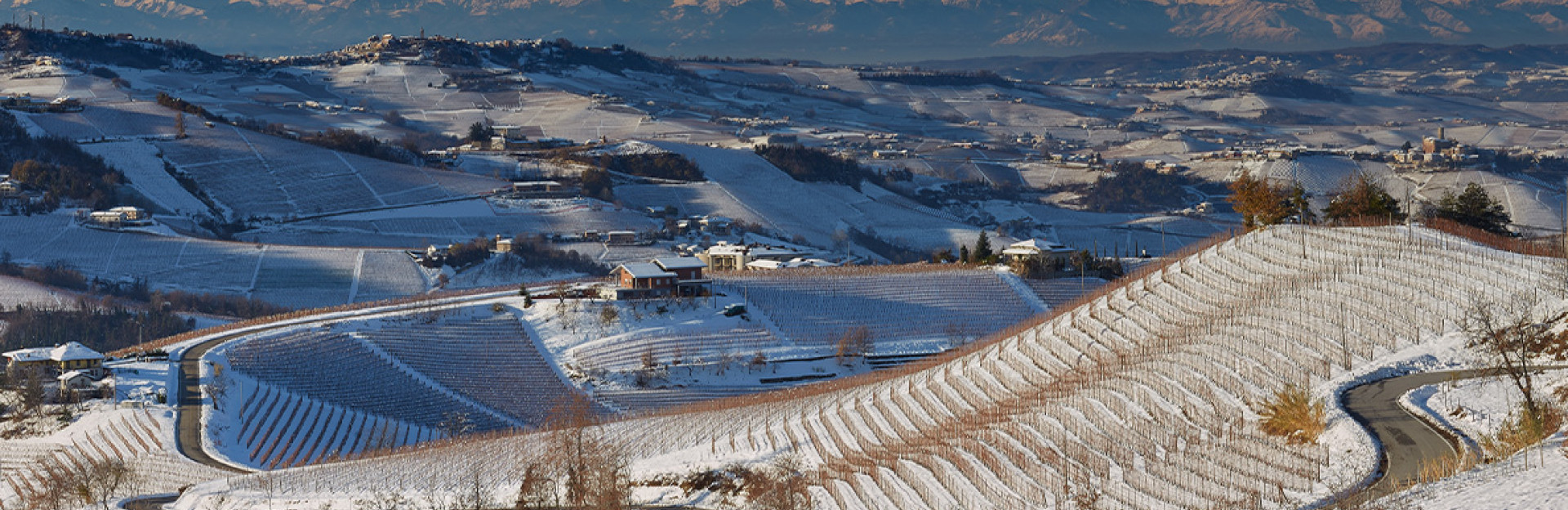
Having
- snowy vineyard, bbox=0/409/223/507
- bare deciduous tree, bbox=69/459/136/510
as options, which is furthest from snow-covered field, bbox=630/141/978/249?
bare deciduous tree, bbox=69/459/136/510

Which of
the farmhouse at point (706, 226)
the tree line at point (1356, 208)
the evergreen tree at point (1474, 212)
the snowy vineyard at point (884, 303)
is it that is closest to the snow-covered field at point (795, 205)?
the farmhouse at point (706, 226)

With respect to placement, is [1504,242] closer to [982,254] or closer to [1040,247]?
[1040,247]

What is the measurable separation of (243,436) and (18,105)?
364 feet

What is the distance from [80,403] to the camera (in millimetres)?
53844

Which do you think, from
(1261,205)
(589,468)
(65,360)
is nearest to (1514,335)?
(589,468)

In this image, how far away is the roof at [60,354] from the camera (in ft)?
188

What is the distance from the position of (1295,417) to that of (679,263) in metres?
44.6

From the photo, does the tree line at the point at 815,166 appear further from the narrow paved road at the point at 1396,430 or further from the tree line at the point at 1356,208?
the narrow paved road at the point at 1396,430

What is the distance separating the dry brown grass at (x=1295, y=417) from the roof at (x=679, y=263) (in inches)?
1673

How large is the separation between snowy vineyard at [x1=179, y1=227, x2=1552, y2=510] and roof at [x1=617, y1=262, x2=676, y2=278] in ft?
74.2

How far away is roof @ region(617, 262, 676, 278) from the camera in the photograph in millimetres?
72688

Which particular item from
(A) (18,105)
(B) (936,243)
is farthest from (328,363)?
(A) (18,105)

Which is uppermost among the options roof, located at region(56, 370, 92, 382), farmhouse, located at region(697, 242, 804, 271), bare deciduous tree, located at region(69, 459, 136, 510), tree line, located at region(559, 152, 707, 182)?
bare deciduous tree, located at region(69, 459, 136, 510)

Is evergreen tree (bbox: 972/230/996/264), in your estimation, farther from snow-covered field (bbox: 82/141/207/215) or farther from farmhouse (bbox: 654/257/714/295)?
snow-covered field (bbox: 82/141/207/215)
